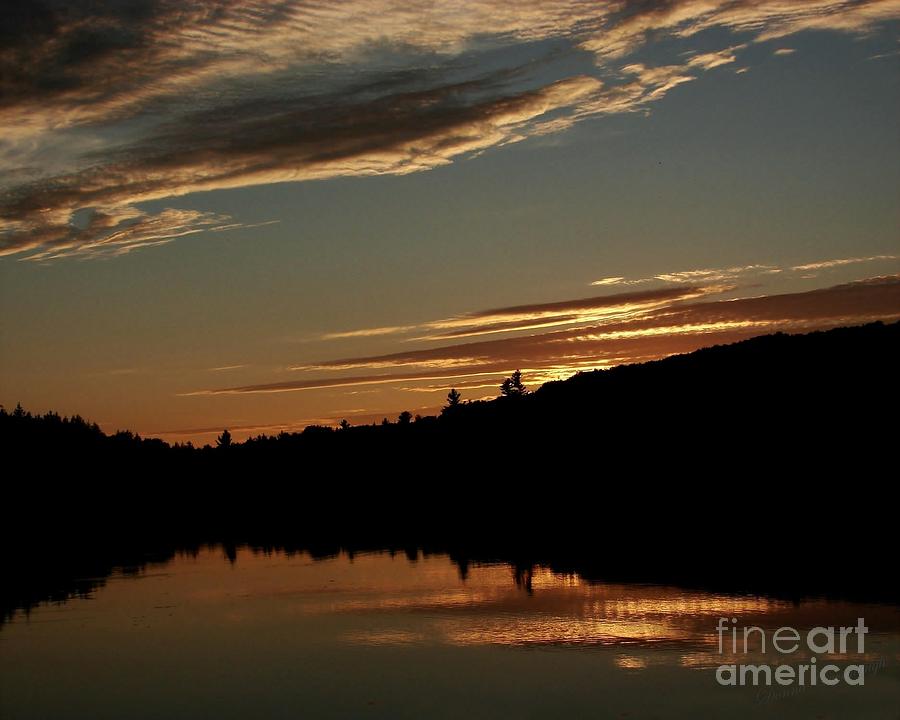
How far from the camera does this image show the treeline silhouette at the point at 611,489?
5191 centimetres

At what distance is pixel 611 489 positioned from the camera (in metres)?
93.2

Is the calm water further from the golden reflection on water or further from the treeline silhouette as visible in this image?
the treeline silhouette

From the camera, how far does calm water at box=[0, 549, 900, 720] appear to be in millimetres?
23359

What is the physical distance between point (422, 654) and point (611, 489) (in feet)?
215

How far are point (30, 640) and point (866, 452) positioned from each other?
60001mm

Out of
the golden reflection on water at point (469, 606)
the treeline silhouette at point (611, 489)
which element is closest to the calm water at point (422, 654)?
the golden reflection on water at point (469, 606)

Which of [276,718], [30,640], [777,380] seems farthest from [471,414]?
[276,718]

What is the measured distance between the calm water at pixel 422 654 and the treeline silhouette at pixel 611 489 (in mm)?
5857

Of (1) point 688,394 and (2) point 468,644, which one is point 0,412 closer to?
(1) point 688,394

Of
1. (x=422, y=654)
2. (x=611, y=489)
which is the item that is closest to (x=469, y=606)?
(x=422, y=654)

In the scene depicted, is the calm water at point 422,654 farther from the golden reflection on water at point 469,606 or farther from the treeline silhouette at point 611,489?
the treeline silhouette at point 611,489

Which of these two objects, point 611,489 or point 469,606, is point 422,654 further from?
point 611,489

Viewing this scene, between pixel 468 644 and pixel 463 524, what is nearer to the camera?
pixel 468 644

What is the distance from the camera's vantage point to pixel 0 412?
15438 cm
